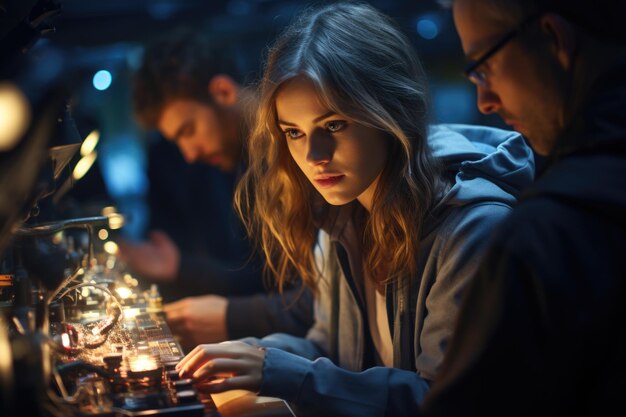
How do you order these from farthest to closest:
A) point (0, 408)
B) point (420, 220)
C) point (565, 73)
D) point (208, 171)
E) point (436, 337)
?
point (208, 171) < point (420, 220) < point (436, 337) < point (565, 73) < point (0, 408)

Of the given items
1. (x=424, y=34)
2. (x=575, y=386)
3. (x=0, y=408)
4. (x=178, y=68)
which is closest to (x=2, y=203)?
(x=0, y=408)

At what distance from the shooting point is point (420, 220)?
7.55ft

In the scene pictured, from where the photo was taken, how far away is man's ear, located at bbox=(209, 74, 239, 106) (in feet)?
14.1

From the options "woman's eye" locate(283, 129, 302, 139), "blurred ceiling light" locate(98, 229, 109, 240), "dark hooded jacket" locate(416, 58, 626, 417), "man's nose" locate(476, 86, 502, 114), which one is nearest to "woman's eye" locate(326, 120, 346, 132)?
"woman's eye" locate(283, 129, 302, 139)

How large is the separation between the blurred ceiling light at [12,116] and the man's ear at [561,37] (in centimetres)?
103

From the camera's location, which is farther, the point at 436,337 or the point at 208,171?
the point at 208,171

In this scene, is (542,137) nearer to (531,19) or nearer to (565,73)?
(565,73)

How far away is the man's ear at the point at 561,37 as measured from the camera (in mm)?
1490

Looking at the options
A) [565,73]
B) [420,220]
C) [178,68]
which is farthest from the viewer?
[178,68]

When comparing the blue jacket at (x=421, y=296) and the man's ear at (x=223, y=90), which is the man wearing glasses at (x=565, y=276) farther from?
the man's ear at (x=223, y=90)

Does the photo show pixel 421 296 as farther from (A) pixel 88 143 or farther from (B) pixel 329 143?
(A) pixel 88 143

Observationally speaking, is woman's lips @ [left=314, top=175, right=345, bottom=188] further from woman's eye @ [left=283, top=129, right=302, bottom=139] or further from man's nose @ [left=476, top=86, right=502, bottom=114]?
man's nose @ [left=476, top=86, right=502, bottom=114]

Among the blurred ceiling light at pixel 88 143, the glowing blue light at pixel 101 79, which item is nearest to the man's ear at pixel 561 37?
the glowing blue light at pixel 101 79

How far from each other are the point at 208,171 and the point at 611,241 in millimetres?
3512
